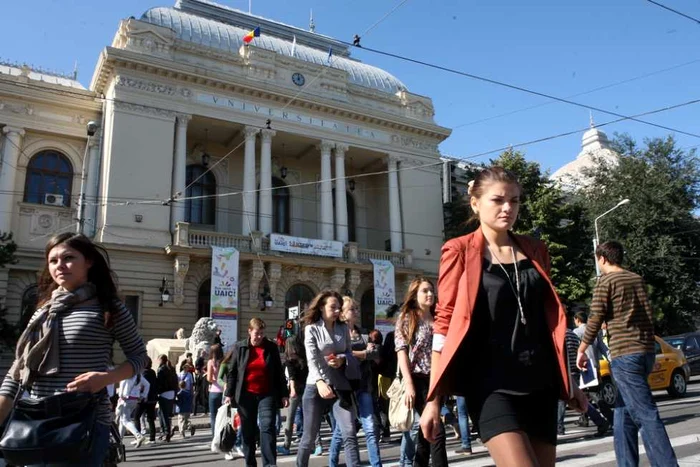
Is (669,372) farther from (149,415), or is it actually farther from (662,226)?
(662,226)

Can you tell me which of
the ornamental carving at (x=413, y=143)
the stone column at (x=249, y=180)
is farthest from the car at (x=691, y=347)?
the stone column at (x=249, y=180)

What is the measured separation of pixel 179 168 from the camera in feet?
89.6

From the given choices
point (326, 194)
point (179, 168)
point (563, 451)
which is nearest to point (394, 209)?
point (326, 194)

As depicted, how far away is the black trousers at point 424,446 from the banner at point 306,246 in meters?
22.9

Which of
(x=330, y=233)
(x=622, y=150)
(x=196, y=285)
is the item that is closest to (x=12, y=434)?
(x=196, y=285)

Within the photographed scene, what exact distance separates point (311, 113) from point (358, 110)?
9.12ft

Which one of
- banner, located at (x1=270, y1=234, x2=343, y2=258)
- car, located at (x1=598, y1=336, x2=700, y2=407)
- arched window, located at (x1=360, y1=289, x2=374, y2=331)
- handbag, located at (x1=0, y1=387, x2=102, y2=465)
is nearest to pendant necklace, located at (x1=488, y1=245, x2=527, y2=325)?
handbag, located at (x1=0, y1=387, x2=102, y2=465)

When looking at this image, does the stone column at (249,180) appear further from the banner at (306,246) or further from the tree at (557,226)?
the tree at (557,226)

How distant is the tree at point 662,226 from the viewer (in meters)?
29.2

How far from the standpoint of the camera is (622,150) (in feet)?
108

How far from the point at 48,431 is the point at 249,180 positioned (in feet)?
88.4

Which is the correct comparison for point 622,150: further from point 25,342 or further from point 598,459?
point 25,342

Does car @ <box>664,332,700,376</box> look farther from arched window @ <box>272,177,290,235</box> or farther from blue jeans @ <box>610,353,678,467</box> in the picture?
arched window @ <box>272,177,290,235</box>

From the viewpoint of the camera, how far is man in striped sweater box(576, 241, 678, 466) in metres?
4.44
